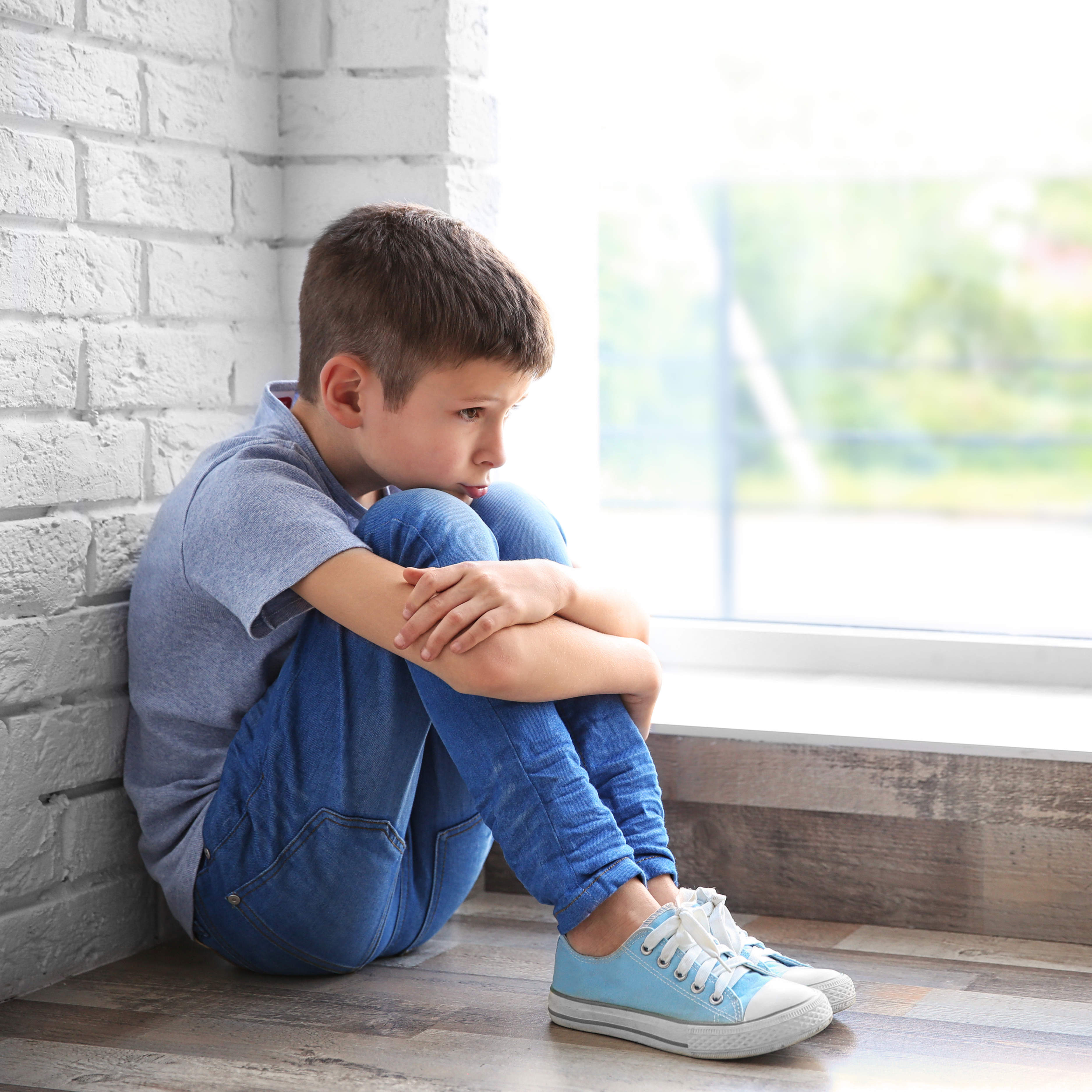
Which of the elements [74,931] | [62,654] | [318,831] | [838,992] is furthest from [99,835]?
[838,992]

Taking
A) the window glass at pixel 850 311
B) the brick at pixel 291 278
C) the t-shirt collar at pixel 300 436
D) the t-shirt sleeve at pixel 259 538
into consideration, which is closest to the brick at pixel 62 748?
the t-shirt sleeve at pixel 259 538

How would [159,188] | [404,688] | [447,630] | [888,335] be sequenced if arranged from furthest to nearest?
[888,335] → [159,188] → [404,688] → [447,630]

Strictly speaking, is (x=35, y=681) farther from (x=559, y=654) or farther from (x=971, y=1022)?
(x=971, y=1022)

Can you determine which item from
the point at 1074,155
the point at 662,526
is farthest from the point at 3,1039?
the point at 1074,155

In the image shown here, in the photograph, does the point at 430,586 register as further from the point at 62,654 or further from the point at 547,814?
the point at 62,654

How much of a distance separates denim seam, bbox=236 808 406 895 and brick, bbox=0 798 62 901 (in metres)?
0.21

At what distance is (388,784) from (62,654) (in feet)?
1.17

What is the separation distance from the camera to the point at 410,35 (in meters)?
1.55

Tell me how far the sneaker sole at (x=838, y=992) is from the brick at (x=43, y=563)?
0.78 m

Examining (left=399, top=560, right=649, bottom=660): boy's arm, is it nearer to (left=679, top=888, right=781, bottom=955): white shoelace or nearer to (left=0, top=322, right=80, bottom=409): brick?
(left=679, top=888, right=781, bottom=955): white shoelace

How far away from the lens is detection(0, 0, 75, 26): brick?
1.19 m

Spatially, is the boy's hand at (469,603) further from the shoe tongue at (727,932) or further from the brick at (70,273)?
the brick at (70,273)

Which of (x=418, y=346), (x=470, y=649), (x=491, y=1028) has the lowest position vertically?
(x=491, y=1028)

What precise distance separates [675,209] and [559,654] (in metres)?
1.53
